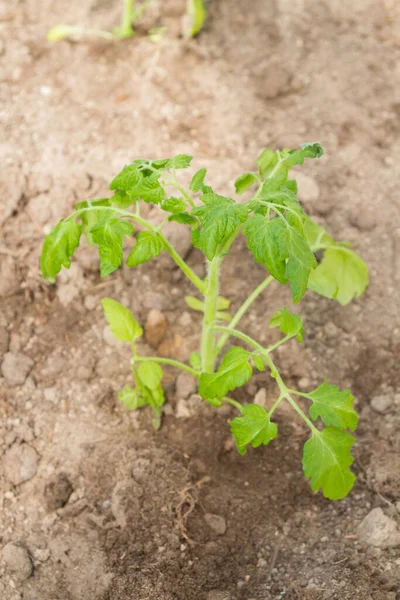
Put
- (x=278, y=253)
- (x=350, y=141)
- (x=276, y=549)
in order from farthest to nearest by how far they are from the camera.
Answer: (x=350, y=141) < (x=276, y=549) < (x=278, y=253)

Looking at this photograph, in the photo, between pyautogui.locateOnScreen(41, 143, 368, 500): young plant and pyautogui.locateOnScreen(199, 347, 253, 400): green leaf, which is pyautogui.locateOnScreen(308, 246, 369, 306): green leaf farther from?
pyautogui.locateOnScreen(199, 347, 253, 400): green leaf

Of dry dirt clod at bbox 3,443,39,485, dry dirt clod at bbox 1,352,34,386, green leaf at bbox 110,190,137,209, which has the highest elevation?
green leaf at bbox 110,190,137,209

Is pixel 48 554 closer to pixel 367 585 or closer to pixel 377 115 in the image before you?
pixel 367 585

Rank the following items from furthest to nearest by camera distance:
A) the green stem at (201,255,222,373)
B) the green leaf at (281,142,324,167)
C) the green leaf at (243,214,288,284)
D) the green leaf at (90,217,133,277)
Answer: the green stem at (201,255,222,373)
the green leaf at (281,142,324,167)
the green leaf at (90,217,133,277)
the green leaf at (243,214,288,284)

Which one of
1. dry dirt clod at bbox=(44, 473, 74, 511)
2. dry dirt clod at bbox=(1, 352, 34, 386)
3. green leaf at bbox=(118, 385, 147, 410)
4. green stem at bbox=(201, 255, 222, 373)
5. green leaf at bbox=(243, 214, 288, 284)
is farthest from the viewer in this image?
dry dirt clod at bbox=(1, 352, 34, 386)

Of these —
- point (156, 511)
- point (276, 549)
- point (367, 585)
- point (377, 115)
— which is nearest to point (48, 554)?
point (156, 511)

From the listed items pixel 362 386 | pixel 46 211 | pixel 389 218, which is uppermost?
pixel 46 211

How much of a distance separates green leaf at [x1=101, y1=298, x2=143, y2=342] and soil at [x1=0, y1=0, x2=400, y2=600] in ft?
1.12

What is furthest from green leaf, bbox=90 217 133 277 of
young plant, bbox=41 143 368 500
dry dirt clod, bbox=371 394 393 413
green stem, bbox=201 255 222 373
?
dry dirt clod, bbox=371 394 393 413

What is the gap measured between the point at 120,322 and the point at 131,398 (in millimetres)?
324

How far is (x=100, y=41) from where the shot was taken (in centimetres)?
405

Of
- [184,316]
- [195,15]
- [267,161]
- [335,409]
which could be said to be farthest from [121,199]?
[195,15]

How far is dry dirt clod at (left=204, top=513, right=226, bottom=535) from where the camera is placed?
8.41ft

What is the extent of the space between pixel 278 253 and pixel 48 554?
53.0 inches
